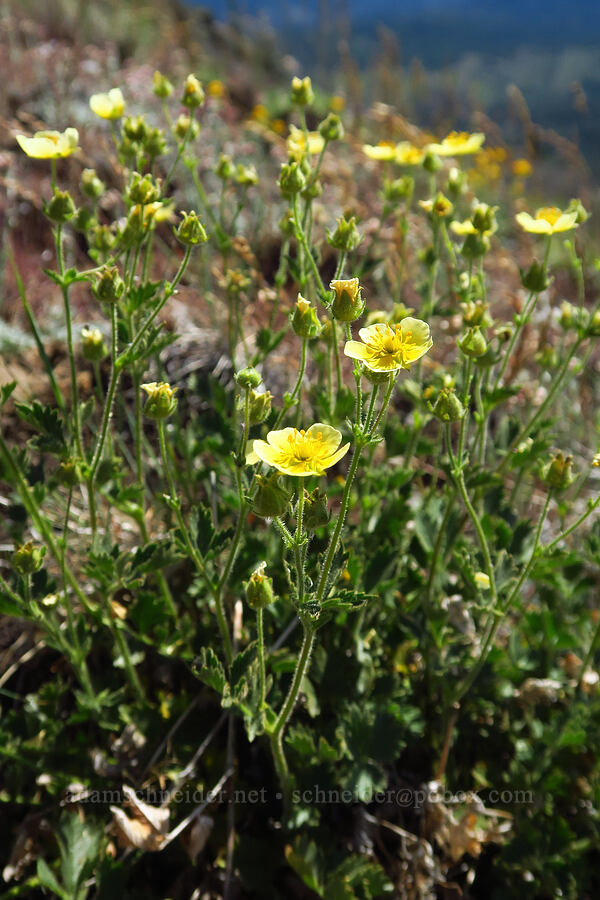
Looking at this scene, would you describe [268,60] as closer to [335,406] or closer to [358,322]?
[358,322]

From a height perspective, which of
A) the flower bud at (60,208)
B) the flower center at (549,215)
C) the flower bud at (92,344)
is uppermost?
the flower bud at (60,208)

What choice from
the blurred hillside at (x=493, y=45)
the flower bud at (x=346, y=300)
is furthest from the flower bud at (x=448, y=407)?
the blurred hillside at (x=493, y=45)

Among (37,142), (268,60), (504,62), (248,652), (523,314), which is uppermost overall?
(37,142)

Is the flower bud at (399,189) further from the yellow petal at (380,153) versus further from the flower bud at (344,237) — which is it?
the flower bud at (344,237)

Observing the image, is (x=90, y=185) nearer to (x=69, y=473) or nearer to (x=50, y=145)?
(x=50, y=145)

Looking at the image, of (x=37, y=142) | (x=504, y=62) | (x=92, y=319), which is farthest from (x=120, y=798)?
(x=504, y=62)

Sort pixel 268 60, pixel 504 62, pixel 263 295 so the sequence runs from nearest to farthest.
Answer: pixel 263 295 < pixel 268 60 < pixel 504 62

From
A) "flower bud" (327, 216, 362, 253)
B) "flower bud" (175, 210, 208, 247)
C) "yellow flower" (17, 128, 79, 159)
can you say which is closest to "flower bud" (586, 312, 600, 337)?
"flower bud" (327, 216, 362, 253)
